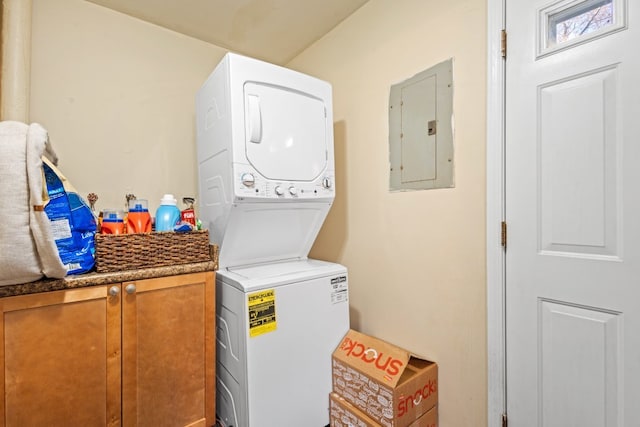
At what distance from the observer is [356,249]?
6.57 ft

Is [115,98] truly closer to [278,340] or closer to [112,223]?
[112,223]

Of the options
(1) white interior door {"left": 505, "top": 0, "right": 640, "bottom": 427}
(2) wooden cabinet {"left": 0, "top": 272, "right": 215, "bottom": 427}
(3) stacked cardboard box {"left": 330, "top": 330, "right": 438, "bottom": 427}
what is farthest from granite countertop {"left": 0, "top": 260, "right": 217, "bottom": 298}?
(1) white interior door {"left": 505, "top": 0, "right": 640, "bottom": 427}

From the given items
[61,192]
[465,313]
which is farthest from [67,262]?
[465,313]

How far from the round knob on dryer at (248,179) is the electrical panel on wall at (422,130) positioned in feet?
2.66

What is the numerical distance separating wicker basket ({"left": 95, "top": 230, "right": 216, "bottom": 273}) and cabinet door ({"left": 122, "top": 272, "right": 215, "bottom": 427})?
0.27ft

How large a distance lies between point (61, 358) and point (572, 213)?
6.47 feet

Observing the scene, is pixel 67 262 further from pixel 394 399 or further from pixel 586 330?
pixel 586 330

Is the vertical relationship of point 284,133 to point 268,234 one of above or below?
above

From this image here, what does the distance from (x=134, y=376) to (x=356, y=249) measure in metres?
1.35

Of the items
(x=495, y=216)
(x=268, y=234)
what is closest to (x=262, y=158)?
(x=268, y=234)

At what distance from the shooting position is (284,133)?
1.58 meters

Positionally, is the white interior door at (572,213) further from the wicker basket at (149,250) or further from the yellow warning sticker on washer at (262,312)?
the wicker basket at (149,250)

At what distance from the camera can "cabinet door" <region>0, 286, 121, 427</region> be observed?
102cm

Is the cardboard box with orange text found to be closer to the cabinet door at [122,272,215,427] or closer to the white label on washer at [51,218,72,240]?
the cabinet door at [122,272,215,427]
